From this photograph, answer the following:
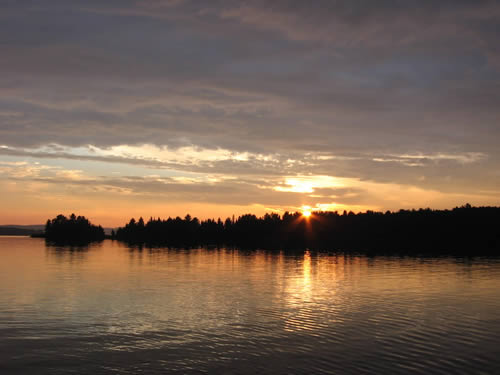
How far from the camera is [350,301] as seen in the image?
57.5 m

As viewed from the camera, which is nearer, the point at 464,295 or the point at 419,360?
the point at 419,360

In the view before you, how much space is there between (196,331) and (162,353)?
7377mm

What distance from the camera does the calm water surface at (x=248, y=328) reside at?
30266mm

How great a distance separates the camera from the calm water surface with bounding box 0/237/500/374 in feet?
99.3

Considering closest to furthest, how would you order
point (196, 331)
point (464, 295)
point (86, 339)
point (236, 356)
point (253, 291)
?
1. point (236, 356)
2. point (86, 339)
3. point (196, 331)
4. point (464, 295)
5. point (253, 291)

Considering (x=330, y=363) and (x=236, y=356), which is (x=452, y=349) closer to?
(x=330, y=363)

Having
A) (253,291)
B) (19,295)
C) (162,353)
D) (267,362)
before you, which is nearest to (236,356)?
(267,362)

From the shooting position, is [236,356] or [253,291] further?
[253,291]

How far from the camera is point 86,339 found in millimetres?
36469

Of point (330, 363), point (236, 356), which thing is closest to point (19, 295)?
point (236, 356)

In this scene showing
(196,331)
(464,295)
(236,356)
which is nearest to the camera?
(236,356)

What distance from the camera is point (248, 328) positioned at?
41.0m

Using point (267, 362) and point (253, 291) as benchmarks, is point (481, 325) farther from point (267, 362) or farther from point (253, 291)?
point (253, 291)

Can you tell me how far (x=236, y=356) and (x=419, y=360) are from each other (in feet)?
39.1
